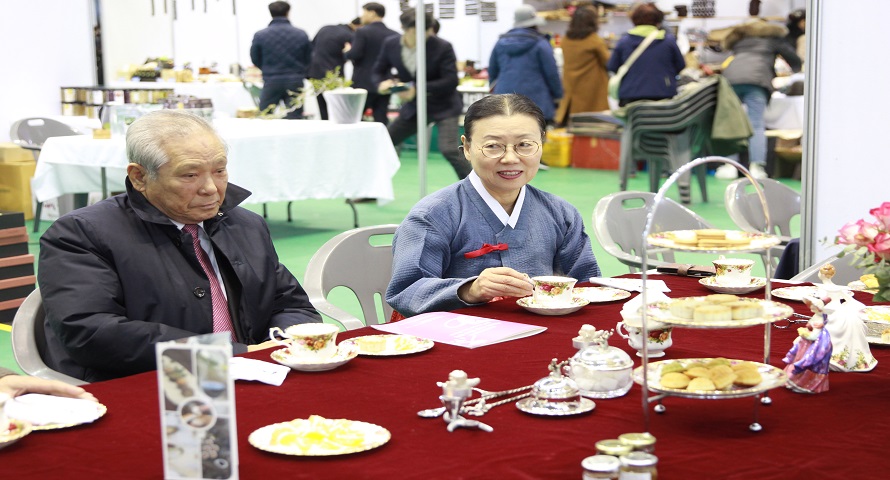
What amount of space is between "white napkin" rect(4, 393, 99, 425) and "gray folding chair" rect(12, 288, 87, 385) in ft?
1.83

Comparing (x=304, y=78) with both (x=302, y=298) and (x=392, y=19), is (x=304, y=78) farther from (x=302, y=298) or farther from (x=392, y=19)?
(x=302, y=298)

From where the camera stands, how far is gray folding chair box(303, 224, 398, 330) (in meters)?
3.04

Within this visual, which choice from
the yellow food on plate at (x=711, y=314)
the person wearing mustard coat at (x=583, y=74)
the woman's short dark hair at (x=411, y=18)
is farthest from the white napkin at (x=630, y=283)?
the person wearing mustard coat at (x=583, y=74)

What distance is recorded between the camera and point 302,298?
2744mm

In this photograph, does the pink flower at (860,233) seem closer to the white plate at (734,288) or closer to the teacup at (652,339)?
the teacup at (652,339)

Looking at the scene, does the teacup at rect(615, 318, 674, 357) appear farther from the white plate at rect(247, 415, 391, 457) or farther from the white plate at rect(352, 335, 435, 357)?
the white plate at rect(247, 415, 391, 457)

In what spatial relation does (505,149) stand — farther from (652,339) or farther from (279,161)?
(279,161)

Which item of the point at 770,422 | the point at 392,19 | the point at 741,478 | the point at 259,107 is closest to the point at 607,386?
the point at 770,422

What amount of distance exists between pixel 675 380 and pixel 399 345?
66 cm

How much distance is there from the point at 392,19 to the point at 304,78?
0.79 meters

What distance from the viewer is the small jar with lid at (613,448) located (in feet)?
4.57

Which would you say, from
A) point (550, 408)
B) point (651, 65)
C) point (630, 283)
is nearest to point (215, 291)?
point (630, 283)

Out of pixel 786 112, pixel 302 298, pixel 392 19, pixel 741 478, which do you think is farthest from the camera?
pixel 786 112

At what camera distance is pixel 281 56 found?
7.42m
